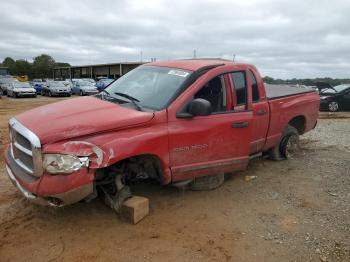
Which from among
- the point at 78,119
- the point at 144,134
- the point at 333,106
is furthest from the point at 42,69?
the point at 144,134

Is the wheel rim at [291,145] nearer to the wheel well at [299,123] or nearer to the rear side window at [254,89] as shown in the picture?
the wheel well at [299,123]

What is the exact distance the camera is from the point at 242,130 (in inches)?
206

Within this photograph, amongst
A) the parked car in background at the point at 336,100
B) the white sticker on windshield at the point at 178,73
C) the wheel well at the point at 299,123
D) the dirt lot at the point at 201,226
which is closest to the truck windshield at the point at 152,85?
the white sticker on windshield at the point at 178,73

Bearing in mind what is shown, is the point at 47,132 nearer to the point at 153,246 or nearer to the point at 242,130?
the point at 153,246

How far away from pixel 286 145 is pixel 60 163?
4808 millimetres

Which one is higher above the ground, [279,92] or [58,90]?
[279,92]

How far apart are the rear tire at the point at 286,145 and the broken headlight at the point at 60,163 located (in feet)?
14.6

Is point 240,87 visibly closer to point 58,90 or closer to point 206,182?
point 206,182

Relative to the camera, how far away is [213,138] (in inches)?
193

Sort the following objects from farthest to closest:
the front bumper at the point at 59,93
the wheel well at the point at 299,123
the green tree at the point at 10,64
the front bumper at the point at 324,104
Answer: the green tree at the point at 10,64, the front bumper at the point at 59,93, the front bumper at the point at 324,104, the wheel well at the point at 299,123

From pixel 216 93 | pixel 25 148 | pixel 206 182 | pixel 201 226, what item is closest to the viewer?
pixel 25 148

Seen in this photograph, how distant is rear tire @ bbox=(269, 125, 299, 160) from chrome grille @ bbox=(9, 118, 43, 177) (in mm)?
4657

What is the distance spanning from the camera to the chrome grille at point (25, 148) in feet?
12.3

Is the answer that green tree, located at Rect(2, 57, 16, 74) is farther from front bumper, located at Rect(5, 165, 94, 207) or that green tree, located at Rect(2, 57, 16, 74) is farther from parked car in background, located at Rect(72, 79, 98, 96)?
front bumper, located at Rect(5, 165, 94, 207)
